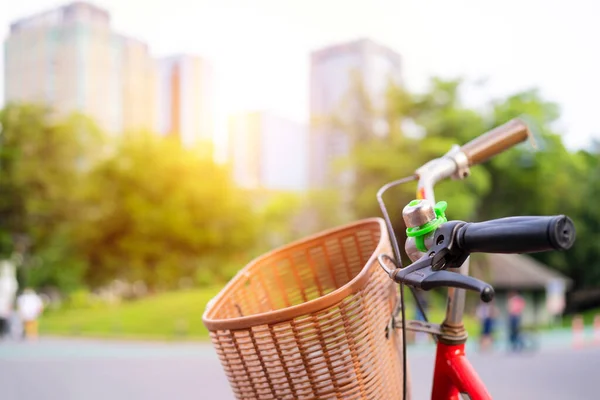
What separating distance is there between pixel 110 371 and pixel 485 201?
21984mm

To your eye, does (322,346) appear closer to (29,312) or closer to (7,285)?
(29,312)

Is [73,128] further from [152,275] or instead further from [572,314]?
[572,314]

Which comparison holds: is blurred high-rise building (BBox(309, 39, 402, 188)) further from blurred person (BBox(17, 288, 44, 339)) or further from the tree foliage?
blurred person (BBox(17, 288, 44, 339))

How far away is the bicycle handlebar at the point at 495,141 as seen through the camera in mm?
1833

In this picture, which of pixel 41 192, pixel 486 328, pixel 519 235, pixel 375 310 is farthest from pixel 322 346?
pixel 41 192

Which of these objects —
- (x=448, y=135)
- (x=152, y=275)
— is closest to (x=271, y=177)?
(x=152, y=275)

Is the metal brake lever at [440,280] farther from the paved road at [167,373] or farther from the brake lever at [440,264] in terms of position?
the paved road at [167,373]

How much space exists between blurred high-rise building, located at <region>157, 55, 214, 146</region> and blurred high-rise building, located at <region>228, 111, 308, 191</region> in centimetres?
138

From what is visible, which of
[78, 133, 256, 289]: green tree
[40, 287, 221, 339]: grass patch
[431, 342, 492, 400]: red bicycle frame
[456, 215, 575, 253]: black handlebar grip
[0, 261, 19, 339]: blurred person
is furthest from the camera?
[78, 133, 256, 289]: green tree

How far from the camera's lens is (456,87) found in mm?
26516

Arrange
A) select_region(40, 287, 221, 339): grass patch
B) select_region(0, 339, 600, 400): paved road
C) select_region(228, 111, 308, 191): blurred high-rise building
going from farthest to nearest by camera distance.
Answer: select_region(228, 111, 308, 191): blurred high-rise building, select_region(40, 287, 221, 339): grass patch, select_region(0, 339, 600, 400): paved road

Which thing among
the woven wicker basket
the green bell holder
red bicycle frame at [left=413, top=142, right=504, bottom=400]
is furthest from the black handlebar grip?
red bicycle frame at [left=413, top=142, right=504, bottom=400]

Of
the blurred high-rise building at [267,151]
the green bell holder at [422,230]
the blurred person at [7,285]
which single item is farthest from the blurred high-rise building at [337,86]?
the green bell holder at [422,230]

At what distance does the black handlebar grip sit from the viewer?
1.00 meters
